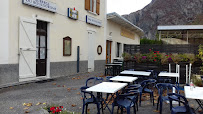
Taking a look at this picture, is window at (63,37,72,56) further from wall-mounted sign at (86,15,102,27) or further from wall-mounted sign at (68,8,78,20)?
wall-mounted sign at (86,15,102,27)

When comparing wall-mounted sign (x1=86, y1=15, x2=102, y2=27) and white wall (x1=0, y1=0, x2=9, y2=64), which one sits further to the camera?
wall-mounted sign (x1=86, y1=15, x2=102, y2=27)

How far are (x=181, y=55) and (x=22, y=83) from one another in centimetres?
683

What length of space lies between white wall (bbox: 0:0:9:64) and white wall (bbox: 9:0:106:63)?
16cm

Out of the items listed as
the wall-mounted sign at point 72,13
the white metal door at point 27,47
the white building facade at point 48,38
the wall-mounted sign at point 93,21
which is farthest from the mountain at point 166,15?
the white metal door at point 27,47

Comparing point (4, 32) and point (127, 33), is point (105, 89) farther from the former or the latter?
point (127, 33)

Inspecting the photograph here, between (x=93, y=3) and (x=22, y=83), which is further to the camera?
(x=93, y=3)

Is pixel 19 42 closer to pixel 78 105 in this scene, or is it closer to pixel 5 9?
pixel 5 9

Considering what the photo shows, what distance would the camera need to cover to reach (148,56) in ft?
29.6

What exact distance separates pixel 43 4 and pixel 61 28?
1672 mm

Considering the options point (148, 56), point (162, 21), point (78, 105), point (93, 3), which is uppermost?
point (162, 21)

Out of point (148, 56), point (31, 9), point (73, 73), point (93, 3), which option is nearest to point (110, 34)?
point (93, 3)

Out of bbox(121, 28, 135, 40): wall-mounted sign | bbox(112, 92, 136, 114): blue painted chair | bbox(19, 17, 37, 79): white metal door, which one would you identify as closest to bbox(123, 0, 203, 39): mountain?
bbox(121, 28, 135, 40): wall-mounted sign

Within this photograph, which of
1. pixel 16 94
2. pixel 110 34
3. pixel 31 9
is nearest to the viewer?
pixel 16 94

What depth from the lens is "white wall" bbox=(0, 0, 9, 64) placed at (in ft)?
23.4
